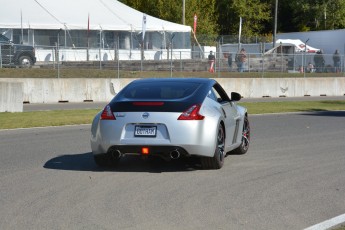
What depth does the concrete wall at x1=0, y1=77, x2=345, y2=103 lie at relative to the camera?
3097cm

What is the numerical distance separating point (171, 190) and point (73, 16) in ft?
121

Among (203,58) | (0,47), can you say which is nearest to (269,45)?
(203,58)

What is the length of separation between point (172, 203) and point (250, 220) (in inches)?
45.3

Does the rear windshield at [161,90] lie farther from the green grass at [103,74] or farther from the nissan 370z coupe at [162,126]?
the green grass at [103,74]

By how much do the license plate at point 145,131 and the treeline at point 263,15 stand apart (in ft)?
193

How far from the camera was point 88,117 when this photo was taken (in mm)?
22391

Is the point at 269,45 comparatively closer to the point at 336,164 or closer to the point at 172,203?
the point at 336,164

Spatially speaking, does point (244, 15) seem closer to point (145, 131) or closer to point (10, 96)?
point (10, 96)

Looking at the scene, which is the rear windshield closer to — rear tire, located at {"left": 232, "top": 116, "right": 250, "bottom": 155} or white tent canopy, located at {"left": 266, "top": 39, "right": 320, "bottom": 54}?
rear tire, located at {"left": 232, "top": 116, "right": 250, "bottom": 155}

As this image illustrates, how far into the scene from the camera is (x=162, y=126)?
10781 mm

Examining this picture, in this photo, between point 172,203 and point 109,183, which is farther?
point 109,183

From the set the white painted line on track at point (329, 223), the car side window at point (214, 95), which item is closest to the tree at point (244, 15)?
the car side window at point (214, 95)

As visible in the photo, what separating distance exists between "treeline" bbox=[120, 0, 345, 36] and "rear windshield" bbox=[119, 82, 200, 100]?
57.8 meters

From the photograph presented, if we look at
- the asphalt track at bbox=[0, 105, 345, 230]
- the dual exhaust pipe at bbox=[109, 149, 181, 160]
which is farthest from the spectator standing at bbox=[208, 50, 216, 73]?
the dual exhaust pipe at bbox=[109, 149, 181, 160]
